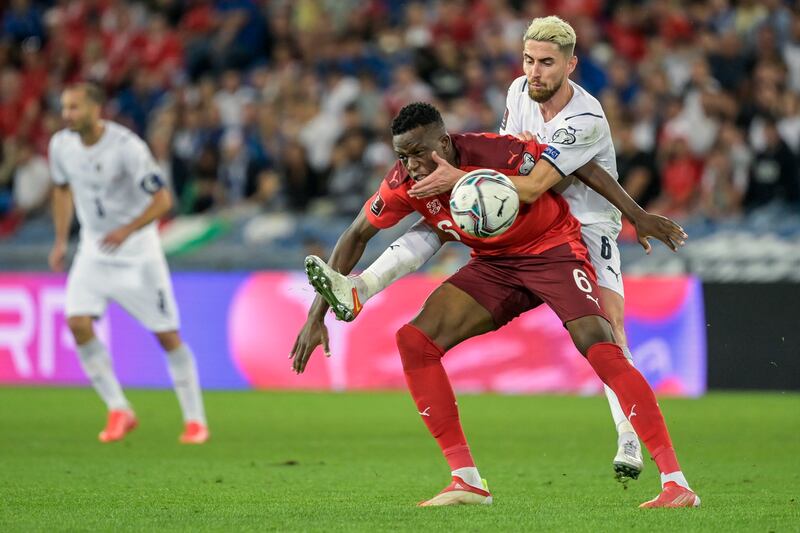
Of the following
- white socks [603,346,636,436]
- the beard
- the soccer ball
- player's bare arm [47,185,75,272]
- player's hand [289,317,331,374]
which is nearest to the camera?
the soccer ball

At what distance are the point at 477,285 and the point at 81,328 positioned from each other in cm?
492

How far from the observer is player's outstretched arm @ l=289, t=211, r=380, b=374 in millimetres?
6602

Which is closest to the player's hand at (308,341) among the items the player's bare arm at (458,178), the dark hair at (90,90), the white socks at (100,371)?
the player's bare arm at (458,178)

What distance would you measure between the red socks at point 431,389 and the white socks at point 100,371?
15.2ft

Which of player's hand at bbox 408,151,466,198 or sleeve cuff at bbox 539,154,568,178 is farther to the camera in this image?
sleeve cuff at bbox 539,154,568,178

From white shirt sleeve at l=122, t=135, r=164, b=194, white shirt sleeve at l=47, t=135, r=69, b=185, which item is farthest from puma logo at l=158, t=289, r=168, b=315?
white shirt sleeve at l=47, t=135, r=69, b=185

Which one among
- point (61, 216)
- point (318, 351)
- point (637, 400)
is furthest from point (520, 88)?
point (318, 351)

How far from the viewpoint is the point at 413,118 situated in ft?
20.6

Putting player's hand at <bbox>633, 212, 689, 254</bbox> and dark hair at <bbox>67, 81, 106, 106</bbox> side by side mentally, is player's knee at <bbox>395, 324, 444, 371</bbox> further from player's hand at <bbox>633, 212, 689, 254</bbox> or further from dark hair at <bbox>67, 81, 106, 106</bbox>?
dark hair at <bbox>67, 81, 106, 106</bbox>

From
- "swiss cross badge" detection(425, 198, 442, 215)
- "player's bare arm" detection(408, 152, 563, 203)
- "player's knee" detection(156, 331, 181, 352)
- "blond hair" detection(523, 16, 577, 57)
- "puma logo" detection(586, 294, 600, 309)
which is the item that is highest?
"blond hair" detection(523, 16, 577, 57)

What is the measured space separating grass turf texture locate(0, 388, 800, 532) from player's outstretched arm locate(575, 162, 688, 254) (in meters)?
1.34

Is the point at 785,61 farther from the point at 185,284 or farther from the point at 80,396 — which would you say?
the point at 80,396

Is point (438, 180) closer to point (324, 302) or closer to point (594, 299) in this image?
point (324, 302)

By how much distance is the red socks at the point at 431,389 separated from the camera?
259 inches
